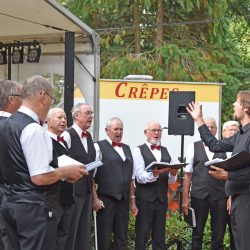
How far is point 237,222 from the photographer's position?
17.1ft

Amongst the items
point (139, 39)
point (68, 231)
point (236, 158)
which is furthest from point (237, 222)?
point (139, 39)

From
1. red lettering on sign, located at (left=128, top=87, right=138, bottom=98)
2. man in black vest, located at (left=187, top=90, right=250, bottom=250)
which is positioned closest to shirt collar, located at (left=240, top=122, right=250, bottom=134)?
man in black vest, located at (left=187, top=90, right=250, bottom=250)

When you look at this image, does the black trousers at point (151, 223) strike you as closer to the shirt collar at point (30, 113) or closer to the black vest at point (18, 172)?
the black vest at point (18, 172)

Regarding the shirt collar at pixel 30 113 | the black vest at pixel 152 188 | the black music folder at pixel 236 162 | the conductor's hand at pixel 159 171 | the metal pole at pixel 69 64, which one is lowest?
the black vest at pixel 152 188

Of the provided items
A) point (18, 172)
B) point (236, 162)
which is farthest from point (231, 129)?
point (18, 172)

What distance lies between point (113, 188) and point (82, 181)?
549mm

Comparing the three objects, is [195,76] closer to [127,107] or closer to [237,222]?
[127,107]

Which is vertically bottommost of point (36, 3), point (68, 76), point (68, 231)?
point (68, 231)

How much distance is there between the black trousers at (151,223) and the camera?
22.6ft

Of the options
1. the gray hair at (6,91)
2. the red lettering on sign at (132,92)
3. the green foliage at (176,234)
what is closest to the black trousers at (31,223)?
the gray hair at (6,91)

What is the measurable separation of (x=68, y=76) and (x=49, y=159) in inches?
174

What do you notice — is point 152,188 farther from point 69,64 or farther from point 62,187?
point 62,187

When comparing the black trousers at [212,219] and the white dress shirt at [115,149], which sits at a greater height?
the white dress shirt at [115,149]

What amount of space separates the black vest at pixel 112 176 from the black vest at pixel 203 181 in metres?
0.83
